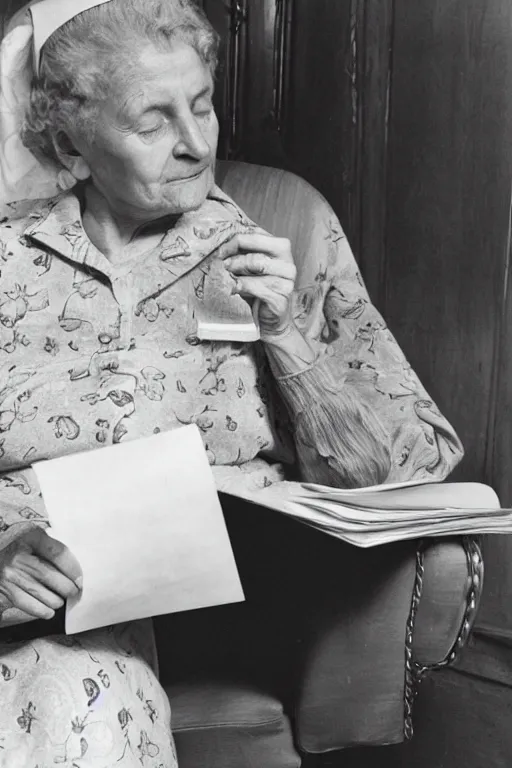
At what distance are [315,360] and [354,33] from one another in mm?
850

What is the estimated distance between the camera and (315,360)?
57.7 inches

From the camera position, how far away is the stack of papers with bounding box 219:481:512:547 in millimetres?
1238

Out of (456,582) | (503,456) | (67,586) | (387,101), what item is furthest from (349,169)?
(67,586)

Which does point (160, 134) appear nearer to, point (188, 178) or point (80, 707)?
point (188, 178)

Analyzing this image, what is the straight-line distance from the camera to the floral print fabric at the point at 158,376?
1.42m

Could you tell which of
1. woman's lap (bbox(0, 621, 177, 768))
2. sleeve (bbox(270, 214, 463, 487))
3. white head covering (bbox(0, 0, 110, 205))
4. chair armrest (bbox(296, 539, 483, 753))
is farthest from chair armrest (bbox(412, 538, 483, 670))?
white head covering (bbox(0, 0, 110, 205))

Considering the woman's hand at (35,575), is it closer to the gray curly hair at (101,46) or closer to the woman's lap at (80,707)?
the woman's lap at (80,707)

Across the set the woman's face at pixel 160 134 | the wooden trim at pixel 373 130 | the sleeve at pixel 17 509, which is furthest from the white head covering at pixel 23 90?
the wooden trim at pixel 373 130

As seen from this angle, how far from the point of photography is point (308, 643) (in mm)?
1421

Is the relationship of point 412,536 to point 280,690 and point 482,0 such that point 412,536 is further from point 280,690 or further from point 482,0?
point 482,0

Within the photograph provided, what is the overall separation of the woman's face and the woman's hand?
45cm

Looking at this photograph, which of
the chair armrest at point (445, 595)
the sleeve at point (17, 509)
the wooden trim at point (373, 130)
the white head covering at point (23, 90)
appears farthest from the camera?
the wooden trim at point (373, 130)

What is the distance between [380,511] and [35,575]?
36cm

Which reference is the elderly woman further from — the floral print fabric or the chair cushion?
the chair cushion
